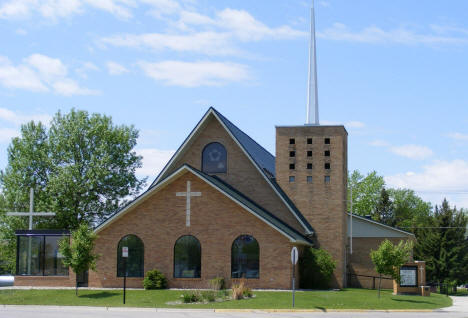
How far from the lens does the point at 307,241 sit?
130 ft

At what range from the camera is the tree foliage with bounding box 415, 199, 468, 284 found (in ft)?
196

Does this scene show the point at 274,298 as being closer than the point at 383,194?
Yes

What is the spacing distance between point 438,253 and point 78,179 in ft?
109

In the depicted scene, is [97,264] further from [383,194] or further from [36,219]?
[383,194]

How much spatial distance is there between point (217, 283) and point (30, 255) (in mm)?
12778

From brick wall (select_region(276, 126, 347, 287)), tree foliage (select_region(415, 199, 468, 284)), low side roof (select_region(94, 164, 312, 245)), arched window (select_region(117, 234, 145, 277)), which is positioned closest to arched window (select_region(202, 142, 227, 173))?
brick wall (select_region(276, 126, 347, 287))

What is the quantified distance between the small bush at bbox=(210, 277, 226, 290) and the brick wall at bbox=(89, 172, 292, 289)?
0.62 meters

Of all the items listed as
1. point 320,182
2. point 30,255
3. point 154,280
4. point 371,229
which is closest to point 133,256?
point 154,280

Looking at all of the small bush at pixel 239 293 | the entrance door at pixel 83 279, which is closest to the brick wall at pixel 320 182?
the small bush at pixel 239 293

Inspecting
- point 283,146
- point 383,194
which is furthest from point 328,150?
point 383,194

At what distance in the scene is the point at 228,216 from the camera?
37375 millimetres

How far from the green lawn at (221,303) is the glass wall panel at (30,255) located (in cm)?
327

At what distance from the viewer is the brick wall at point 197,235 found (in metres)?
36.4

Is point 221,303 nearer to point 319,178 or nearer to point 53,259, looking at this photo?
point 319,178
